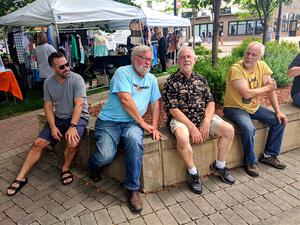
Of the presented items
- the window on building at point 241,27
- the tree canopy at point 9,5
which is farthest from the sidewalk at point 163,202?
the window on building at point 241,27

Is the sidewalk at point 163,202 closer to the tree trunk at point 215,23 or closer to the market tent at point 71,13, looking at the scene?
the tree trunk at point 215,23

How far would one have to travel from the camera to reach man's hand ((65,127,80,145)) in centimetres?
329

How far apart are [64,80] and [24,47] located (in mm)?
6311

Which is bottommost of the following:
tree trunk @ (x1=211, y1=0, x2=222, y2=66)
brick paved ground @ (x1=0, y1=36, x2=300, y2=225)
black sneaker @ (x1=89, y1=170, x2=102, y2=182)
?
brick paved ground @ (x1=0, y1=36, x2=300, y2=225)

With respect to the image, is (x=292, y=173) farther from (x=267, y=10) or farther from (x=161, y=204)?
(x=267, y=10)

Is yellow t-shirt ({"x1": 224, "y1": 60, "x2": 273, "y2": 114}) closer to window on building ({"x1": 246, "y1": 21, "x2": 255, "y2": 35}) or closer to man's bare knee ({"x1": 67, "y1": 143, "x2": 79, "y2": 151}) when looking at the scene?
man's bare knee ({"x1": 67, "y1": 143, "x2": 79, "y2": 151})

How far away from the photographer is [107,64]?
10211 millimetres

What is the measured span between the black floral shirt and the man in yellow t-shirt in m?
0.50

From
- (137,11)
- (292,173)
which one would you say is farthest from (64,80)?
(137,11)

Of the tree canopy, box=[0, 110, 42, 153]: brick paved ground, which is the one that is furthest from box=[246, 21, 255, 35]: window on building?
box=[0, 110, 42, 153]: brick paved ground

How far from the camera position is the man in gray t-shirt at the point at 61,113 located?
11.2ft

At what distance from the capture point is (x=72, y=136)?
3.29m

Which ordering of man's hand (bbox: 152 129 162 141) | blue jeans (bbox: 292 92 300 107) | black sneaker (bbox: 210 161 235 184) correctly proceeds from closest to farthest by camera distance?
man's hand (bbox: 152 129 162 141)
black sneaker (bbox: 210 161 235 184)
blue jeans (bbox: 292 92 300 107)

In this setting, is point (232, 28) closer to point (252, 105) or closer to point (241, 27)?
point (241, 27)
